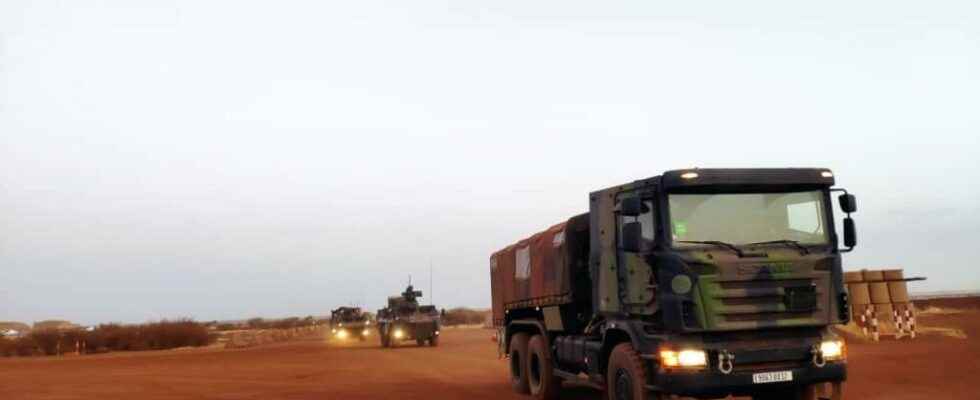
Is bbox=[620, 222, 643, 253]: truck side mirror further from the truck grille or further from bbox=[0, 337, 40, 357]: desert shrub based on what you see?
bbox=[0, 337, 40, 357]: desert shrub

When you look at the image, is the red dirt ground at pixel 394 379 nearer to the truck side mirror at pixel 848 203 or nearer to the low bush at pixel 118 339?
the truck side mirror at pixel 848 203

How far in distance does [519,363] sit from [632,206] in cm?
686

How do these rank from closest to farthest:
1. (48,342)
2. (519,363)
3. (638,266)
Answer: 1. (638,266)
2. (519,363)
3. (48,342)

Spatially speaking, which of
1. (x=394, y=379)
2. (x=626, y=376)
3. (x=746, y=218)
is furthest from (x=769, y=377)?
(x=394, y=379)

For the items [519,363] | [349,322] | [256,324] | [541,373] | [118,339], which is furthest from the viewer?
[256,324]

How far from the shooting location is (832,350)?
1048 centimetres

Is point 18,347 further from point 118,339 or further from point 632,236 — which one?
point 632,236

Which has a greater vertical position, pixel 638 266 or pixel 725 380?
pixel 638 266

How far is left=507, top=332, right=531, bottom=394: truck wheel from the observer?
16.3 metres

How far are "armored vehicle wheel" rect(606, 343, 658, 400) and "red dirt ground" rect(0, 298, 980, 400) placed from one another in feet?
13.8

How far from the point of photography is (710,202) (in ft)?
34.7

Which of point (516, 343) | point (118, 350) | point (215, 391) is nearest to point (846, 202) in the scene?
point (516, 343)

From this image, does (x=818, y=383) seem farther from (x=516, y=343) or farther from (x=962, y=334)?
(x=962, y=334)

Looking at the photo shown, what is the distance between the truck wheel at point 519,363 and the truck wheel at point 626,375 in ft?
14.6
